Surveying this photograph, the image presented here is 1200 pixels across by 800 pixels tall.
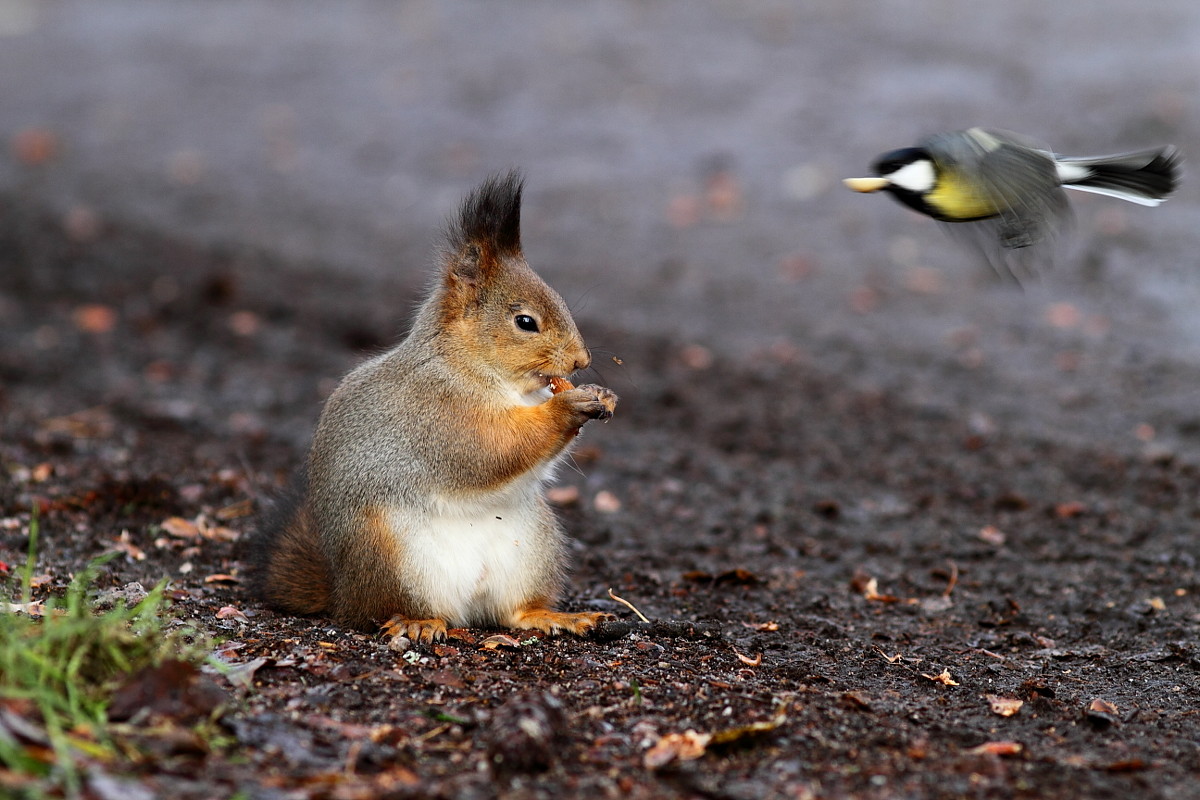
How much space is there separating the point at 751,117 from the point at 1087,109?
2.59m

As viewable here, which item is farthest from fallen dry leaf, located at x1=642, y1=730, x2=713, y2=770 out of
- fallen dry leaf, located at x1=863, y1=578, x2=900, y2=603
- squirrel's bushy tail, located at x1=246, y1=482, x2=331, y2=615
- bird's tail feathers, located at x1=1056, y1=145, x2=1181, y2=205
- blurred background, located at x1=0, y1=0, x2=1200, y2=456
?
blurred background, located at x1=0, y1=0, x2=1200, y2=456

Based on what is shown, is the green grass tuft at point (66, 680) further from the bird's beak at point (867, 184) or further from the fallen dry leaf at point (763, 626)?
the bird's beak at point (867, 184)

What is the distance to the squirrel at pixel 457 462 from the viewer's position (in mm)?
3398

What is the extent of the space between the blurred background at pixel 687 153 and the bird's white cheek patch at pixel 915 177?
2412mm

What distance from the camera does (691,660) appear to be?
335 centimetres

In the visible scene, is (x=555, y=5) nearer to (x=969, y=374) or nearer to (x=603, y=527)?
(x=969, y=374)

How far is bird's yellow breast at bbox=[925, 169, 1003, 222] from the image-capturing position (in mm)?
3236

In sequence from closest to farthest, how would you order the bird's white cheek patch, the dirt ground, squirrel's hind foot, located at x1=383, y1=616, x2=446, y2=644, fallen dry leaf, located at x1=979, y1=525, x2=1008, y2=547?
the dirt ground
the bird's white cheek patch
squirrel's hind foot, located at x1=383, y1=616, x2=446, y2=644
fallen dry leaf, located at x1=979, y1=525, x2=1008, y2=547

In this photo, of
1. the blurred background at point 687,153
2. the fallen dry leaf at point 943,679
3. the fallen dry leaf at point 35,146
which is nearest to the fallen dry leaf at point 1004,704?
the fallen dry leaf at point 943,679

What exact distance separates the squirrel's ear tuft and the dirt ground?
115 centimetres

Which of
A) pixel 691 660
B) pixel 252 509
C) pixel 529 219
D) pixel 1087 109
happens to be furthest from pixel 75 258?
pixel 1087 109

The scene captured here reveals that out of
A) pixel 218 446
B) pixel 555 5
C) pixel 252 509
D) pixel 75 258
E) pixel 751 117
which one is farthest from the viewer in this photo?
pixel 555 5

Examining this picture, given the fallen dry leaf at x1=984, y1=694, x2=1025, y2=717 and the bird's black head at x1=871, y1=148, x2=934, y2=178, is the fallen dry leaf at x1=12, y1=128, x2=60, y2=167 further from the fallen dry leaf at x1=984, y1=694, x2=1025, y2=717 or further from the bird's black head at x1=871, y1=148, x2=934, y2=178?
the fallen dry leaf at x1=984, y1=694, x2=1025, y2=717

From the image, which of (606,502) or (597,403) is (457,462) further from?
(606,502)
